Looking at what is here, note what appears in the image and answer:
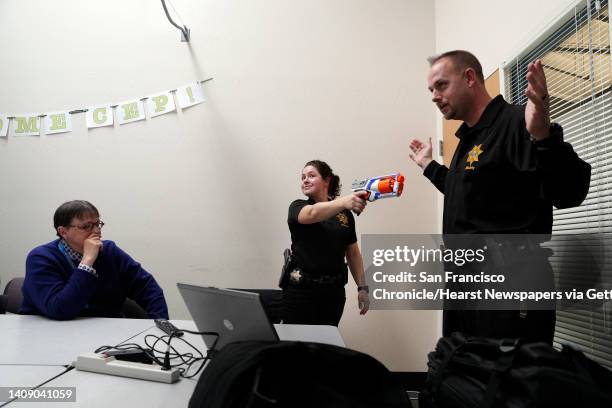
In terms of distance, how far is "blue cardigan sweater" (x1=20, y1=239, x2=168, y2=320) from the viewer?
1.53m

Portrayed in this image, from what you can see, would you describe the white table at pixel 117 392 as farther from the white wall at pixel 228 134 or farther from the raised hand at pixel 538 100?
the white wall at pixel 228 134

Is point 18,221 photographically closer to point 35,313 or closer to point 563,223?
point 35,313

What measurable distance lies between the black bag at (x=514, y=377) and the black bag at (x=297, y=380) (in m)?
0.11

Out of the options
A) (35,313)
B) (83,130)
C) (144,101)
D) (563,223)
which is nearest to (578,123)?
(563,223)

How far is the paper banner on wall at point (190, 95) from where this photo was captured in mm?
2754

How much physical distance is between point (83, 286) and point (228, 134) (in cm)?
146

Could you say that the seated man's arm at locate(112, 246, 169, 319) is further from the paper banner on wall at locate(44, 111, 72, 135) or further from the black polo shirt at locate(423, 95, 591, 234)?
the paper banner on wall at locate(44, 111, 72, 135)

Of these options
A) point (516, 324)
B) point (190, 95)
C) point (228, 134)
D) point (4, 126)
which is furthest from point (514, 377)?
point (4, 126)

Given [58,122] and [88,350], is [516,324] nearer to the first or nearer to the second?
[88,350]

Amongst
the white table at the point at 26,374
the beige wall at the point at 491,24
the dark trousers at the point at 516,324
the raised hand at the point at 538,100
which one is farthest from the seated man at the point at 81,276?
the beige wall at the point at 491,24

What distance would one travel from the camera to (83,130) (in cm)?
284

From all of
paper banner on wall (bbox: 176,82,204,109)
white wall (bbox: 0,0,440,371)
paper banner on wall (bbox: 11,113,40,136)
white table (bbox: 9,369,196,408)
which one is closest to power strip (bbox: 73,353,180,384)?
white table (bbox: 9,369,196,408)

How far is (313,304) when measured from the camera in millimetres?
1841

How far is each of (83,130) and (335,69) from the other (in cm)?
177
